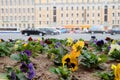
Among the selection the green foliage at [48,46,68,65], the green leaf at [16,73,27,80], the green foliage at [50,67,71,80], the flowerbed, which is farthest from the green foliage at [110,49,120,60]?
the green leaf at [16,73,27,80]

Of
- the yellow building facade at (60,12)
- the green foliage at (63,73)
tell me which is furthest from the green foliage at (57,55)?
the yellow building facade at (60,12)

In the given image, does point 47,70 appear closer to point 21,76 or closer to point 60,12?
point 21,76

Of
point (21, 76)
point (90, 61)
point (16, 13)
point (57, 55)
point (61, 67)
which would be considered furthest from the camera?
point (16, 13)

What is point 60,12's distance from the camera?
298 feet

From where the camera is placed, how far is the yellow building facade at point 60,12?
8969cm

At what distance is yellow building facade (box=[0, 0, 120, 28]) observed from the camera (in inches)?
3531

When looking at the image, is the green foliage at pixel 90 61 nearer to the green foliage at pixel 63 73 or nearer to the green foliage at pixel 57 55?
the green foliage at pixel 57 55

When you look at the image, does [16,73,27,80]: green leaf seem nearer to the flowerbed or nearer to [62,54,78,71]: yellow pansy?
the flowerbed

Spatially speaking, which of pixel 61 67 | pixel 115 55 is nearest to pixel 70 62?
pixel 61 67

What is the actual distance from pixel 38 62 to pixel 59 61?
0.33 meters

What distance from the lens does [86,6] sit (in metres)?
90.8

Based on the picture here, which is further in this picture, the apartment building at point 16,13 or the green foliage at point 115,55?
the apartment building at point 16,13

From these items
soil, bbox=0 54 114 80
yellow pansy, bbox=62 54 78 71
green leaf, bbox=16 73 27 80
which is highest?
yellow pansy, bbox=62 54 78 71

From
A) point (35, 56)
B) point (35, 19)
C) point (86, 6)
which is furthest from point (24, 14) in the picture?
point (35, 56)
